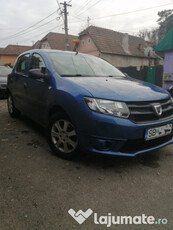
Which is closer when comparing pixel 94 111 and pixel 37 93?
pixel 94 111

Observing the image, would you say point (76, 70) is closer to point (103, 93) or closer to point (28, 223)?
point (103, 93)

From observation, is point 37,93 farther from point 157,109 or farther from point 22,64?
point 157,109

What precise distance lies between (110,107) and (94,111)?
193mm

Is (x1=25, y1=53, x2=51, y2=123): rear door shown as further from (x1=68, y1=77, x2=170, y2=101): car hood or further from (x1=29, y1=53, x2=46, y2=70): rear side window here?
(x1=68, y1=77, x2=170, y2=101): car hood

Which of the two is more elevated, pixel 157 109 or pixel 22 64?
pixel 22 64

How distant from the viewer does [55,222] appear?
1681 millimetres

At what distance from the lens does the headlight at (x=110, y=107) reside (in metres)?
2.23

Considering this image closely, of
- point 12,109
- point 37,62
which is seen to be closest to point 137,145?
point 37,62

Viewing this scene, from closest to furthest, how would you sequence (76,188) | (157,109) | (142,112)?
(76,188) → (142,112) → (157,109)

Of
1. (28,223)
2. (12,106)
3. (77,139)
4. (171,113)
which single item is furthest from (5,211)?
(12,106)

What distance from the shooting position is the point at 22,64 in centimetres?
419

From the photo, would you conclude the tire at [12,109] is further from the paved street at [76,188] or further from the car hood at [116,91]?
the car hood at [116,91]

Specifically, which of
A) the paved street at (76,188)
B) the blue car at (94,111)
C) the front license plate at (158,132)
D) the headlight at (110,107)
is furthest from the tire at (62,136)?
the front license plate at (158,132)

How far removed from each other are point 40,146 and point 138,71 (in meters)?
12.9
